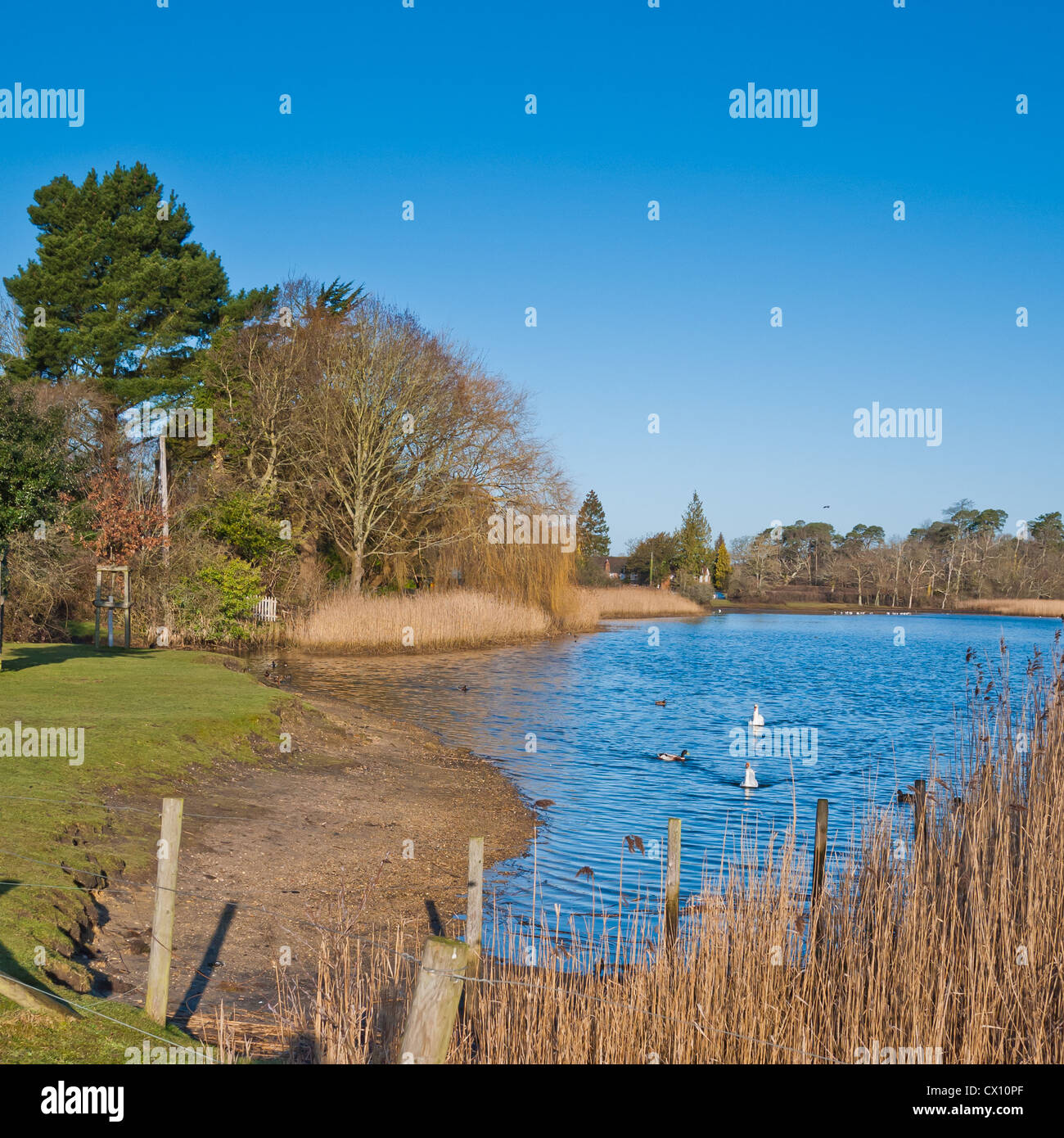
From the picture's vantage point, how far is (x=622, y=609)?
7106 cm

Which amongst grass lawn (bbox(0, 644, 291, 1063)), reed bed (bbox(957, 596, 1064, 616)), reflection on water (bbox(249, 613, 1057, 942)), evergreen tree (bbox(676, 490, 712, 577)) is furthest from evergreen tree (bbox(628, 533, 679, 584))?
grass lawn (bbox(0, 644, 291, 1063))

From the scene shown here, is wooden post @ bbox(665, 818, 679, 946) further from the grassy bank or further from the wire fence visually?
the grassy bank

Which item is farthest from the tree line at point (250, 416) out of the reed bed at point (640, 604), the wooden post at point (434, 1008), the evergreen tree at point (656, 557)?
the evergreen tree at point (656, 557)

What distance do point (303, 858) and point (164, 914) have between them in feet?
14.1

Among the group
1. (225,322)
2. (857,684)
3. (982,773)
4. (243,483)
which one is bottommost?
(857,684)

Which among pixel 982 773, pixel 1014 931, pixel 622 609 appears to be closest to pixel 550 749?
pixel 982 773

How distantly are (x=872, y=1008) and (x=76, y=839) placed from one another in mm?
7055

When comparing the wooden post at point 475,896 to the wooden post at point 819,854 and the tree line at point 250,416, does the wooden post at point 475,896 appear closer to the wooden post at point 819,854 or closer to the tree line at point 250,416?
the wooden post at point 819,854

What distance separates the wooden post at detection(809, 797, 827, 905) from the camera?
802 centimetres

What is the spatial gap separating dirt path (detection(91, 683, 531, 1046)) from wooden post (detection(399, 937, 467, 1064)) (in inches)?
126

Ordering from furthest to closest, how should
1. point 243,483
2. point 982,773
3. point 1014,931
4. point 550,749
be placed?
point 243,483 → point 550,749 → point 982,773 → point 1014,931

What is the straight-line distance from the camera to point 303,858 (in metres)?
10.2

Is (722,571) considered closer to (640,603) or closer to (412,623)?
(640,603)
